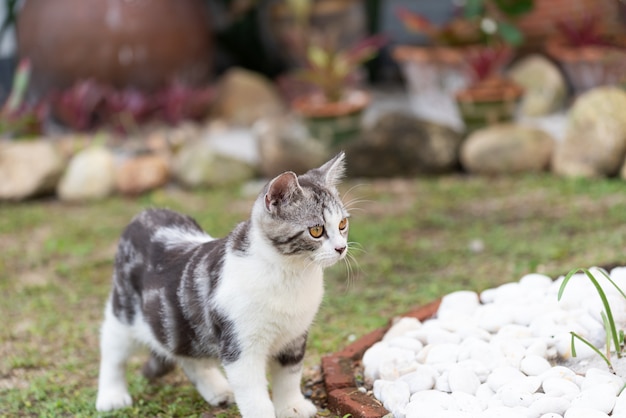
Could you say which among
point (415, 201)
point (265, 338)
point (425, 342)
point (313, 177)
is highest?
point (313, 177)

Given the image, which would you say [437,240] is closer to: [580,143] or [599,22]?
[580,143]

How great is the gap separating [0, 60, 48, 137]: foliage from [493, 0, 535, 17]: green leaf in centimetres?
421

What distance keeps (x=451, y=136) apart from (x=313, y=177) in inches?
174

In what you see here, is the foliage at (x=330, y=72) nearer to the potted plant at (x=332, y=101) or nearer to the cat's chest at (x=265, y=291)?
the potted plant at (x=332, y=101)

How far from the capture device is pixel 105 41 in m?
8.72

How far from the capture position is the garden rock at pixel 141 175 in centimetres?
731

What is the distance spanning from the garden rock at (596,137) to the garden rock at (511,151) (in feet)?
0.78

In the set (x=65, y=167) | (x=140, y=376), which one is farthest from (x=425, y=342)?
(x=65, y=167)

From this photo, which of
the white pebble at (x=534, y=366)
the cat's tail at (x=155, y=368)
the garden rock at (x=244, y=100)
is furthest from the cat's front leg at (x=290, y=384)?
the garden rock at (x=244, y=100)

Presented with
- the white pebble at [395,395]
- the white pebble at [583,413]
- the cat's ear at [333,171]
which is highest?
the cat's ear at [333,171]

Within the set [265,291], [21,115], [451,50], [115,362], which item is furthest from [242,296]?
[451,50]

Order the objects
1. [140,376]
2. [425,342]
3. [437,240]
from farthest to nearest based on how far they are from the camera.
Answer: [437,240] < [140,376] < [425,342]

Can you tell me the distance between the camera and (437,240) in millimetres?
5773

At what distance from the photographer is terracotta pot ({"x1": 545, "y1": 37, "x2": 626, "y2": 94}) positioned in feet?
25.3
